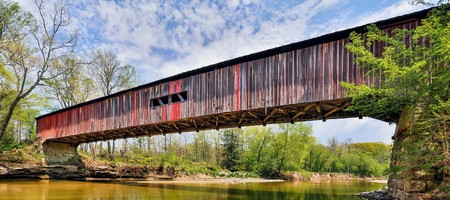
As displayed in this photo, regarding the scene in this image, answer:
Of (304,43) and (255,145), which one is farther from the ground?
(304,43)

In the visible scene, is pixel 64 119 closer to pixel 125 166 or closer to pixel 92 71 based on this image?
pixel 125 166

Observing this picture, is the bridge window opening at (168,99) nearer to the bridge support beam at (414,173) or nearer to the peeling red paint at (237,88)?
the peeling red paint at (237,88)

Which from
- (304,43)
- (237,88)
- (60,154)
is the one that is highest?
(304,43)

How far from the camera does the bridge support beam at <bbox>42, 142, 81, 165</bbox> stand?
2577 cm

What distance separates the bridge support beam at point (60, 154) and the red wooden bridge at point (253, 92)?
713cm

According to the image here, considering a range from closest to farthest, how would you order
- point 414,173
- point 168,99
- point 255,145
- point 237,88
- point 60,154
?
point 414,173 → point 237,88 → point 168,99 → point 60,154 → point 255,145

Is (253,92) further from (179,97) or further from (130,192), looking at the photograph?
(130,192)

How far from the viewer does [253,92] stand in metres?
13.8

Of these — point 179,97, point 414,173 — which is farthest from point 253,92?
point 414,173

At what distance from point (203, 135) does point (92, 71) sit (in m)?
20.4

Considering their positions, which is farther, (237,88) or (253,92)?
(237,88)

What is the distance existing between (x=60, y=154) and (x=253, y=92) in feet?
69.0

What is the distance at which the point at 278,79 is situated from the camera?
43.2 ft

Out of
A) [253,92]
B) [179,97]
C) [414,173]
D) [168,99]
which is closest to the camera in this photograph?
[414,173]
